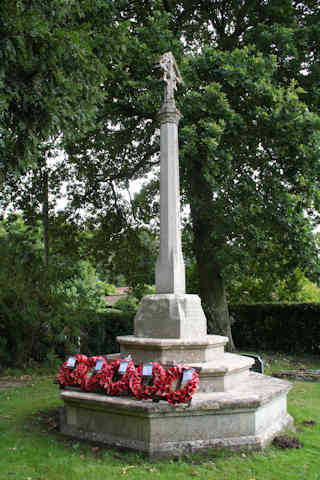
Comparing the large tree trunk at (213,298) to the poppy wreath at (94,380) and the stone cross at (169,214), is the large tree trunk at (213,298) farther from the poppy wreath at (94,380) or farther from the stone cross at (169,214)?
the poppy wreath at (94,380)

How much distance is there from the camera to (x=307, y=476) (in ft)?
14.1

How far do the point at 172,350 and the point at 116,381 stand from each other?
88cm

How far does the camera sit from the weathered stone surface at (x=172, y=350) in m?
5.75

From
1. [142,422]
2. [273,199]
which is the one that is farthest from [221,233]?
[142,422]

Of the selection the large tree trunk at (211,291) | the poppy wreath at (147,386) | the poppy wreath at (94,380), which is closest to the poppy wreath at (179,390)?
the poppy wreath at (147,386)

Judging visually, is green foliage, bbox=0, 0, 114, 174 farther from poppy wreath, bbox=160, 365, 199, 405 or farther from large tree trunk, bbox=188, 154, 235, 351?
large tree trunk, bbox=188, 154, 235, 351

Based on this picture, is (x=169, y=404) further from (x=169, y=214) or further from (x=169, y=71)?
(x=169, y=71)

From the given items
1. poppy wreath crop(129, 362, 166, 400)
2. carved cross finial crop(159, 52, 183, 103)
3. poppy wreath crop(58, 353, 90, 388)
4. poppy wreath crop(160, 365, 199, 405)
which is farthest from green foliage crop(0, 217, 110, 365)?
poppy wreath crop(160, 365, 199, 405)

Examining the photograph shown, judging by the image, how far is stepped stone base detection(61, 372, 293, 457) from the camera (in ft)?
15.8

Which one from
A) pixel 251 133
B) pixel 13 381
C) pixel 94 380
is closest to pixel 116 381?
pixel 94 380

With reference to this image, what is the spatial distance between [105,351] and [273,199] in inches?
285

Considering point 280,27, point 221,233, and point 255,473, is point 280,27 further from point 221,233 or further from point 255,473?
point 255,473

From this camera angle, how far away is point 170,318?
6035 mm

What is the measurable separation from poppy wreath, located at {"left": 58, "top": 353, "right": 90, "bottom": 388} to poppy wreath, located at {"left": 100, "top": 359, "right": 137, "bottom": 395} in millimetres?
440
